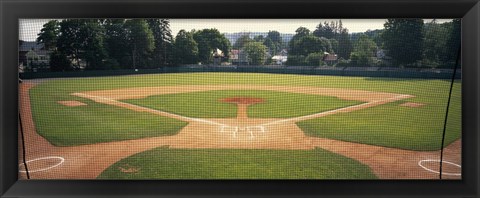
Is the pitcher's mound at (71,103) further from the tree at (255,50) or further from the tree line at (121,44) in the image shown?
the tree at (255,50)

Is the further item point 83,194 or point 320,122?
point 320,122

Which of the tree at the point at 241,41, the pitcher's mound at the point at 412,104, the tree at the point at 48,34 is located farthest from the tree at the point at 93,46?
the pitcher's mound at the point at 412,104

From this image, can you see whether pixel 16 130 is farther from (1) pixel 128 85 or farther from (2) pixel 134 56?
(1) pixel 128 85

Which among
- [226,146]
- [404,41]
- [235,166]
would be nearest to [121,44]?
[226,146]

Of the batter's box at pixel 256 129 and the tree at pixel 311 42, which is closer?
the batter's box at pixel 256 129

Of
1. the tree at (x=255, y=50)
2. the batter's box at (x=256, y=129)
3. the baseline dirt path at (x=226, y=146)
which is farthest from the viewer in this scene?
the tree at (x=255, y=50)

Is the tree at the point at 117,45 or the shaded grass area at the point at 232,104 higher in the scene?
the tree at the point at 117,45
